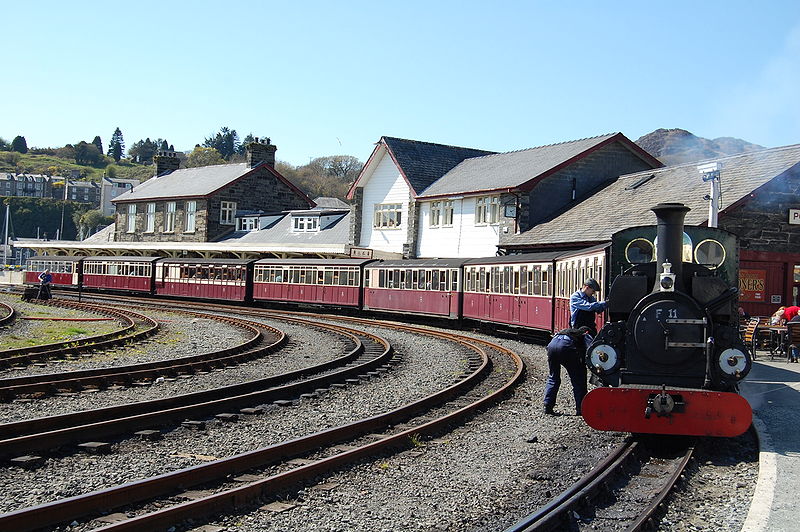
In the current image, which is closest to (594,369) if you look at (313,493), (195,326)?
(313,493)

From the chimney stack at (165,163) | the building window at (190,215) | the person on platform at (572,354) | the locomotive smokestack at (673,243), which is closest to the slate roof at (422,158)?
the building window at (190,215)

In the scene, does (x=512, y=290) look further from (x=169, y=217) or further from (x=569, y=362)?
(x=169, y=217)

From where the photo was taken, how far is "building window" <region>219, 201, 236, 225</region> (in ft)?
173

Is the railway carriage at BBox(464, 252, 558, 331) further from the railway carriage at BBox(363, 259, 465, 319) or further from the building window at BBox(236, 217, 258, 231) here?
the building window at BBox(236, 217, 258, 231)

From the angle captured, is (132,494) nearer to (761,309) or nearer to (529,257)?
(529,257)

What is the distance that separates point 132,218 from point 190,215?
781 cm

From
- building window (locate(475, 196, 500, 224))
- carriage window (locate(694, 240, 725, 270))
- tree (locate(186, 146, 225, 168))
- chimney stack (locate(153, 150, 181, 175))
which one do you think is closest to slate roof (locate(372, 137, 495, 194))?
building window (locate(475, 196, 500, 224))

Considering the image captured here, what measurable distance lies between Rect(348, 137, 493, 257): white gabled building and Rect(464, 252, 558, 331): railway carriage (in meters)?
12.8

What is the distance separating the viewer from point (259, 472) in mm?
7238

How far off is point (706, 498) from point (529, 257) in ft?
49.2

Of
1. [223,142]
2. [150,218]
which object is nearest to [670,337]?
[150,218]

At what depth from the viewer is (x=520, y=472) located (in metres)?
7.64

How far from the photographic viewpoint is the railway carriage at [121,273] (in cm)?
4406

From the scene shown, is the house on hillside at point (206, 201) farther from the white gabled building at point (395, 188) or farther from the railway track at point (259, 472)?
the railway track at point (259, 472)
